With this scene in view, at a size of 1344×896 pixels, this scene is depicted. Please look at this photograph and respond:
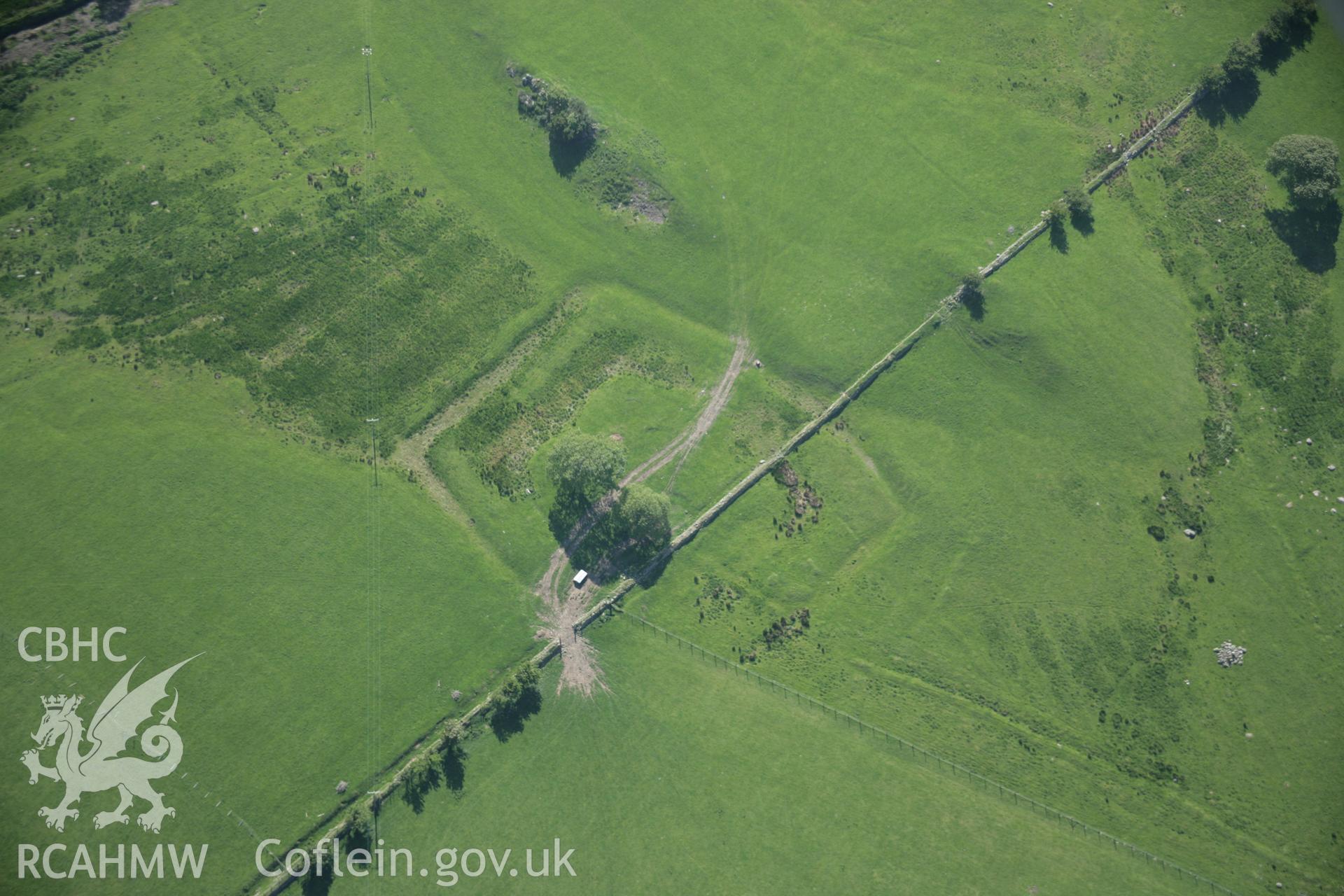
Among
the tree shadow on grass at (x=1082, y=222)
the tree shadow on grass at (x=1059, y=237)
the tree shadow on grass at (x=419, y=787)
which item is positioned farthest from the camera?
the tree shadow on grass at (x=1082, y=222)

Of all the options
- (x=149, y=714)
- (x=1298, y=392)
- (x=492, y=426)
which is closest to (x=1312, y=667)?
(x=1298, y=392)

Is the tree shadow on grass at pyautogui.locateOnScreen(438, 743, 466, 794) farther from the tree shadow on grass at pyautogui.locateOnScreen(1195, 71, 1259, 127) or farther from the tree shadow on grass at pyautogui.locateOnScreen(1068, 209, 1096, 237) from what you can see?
the tree shadow on grass at pyautogui.locateOnScreen(1195, 71, 1259, 127)

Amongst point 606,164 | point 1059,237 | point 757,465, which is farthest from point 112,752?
point 1059,237

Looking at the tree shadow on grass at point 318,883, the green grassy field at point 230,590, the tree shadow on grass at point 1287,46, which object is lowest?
the tree shadow on grass at point 318,883

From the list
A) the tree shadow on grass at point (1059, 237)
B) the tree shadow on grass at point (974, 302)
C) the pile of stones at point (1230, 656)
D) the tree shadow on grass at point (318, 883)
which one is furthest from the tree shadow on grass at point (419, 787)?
the tree shadow on grass at point (1059, 237)

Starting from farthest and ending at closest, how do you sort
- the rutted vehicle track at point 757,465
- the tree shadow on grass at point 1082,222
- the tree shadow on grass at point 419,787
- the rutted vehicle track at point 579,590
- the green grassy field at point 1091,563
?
the tree shadow on grass at point 1082,222, the rutted vehicle track at point 579,590, the green grassy field at point 1091,563, the rutted vehicle track at point 757,465, the tree shadow on grass at point 419,787

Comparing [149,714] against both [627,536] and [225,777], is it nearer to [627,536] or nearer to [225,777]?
[225,777]

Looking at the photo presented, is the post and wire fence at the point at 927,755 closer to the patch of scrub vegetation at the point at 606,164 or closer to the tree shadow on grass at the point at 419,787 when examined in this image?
the tree shadow on grass at the point at 419,787

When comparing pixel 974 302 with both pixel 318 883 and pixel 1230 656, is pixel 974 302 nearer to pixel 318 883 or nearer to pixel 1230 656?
pixel 1230 656

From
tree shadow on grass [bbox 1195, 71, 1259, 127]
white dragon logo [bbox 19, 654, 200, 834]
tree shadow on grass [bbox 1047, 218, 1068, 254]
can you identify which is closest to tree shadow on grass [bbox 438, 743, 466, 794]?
white dragon logo [bbox 19, 654, 200, 834]
